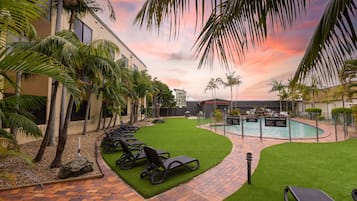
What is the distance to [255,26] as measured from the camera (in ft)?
5.09

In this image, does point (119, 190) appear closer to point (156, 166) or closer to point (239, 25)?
point (156, 166)

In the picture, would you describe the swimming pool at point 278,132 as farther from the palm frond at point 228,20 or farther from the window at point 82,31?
the window at point 82,31

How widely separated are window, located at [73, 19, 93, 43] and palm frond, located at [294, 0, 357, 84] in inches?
495

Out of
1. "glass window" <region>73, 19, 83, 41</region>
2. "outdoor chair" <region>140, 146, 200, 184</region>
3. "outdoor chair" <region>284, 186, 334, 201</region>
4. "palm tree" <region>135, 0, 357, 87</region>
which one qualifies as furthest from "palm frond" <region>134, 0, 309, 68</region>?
"glass window" <region>73, 19, 83, 41</region>

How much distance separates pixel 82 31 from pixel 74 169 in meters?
10.5

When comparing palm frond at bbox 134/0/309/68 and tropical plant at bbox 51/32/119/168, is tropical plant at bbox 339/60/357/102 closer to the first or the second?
palm frond at bbox 134/0/309/68

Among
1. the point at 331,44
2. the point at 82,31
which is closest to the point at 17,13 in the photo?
the point at 331,44

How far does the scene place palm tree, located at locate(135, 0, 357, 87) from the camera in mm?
1378

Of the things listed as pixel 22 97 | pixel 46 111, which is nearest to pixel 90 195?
pixel 22 97

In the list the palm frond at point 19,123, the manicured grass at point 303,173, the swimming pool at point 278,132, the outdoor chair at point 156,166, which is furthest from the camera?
the swimming pool at point 278,132

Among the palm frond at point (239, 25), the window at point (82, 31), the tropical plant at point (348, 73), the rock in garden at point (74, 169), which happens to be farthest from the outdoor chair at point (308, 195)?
the window at point (82, 31)

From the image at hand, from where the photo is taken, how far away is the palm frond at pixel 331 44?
1.33m

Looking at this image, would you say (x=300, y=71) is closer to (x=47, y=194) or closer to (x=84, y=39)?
(x=47, y=194)

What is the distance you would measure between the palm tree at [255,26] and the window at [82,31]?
1169cm
